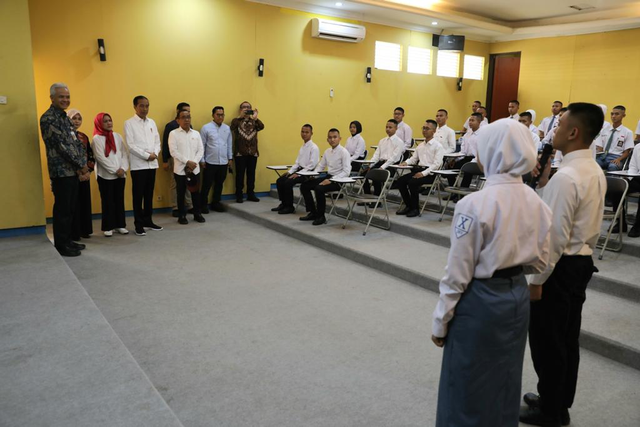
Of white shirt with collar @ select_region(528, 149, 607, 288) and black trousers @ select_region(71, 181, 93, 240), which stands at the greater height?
white shirt with collar @ select_region(528, 149, 607, 288)

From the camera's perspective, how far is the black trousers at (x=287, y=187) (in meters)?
7.01

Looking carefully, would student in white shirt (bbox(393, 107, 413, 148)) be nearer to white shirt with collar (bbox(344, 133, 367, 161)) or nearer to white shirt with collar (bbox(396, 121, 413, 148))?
white shirt with collar (bbox(396, 121, 413, 148))

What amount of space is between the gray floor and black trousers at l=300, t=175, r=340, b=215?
43.8 inches

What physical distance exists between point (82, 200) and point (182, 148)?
1470 millimetres

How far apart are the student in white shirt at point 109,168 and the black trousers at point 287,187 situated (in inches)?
85.3

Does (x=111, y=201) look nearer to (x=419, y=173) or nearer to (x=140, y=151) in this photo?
(x=140, y=151)

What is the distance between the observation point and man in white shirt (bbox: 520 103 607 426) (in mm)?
2137

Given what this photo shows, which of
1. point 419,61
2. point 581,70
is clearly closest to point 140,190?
point 419,61

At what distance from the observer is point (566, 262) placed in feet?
7.36

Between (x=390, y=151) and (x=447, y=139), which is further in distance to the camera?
(x=447, y=139)

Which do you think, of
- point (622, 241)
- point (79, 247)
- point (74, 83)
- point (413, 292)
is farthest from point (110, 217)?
point (622, 241)

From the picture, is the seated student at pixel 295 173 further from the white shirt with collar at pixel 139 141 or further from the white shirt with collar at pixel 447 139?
the white shirt with collar at pixel 447 139

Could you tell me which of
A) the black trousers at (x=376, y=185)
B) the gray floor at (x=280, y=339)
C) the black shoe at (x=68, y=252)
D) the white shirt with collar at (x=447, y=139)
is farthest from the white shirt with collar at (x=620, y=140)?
the black shoe at (x=68, y=252)

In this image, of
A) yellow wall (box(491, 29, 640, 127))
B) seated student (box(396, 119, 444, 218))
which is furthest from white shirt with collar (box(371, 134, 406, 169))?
yellow wall (box(491, 29, 640, 127))
